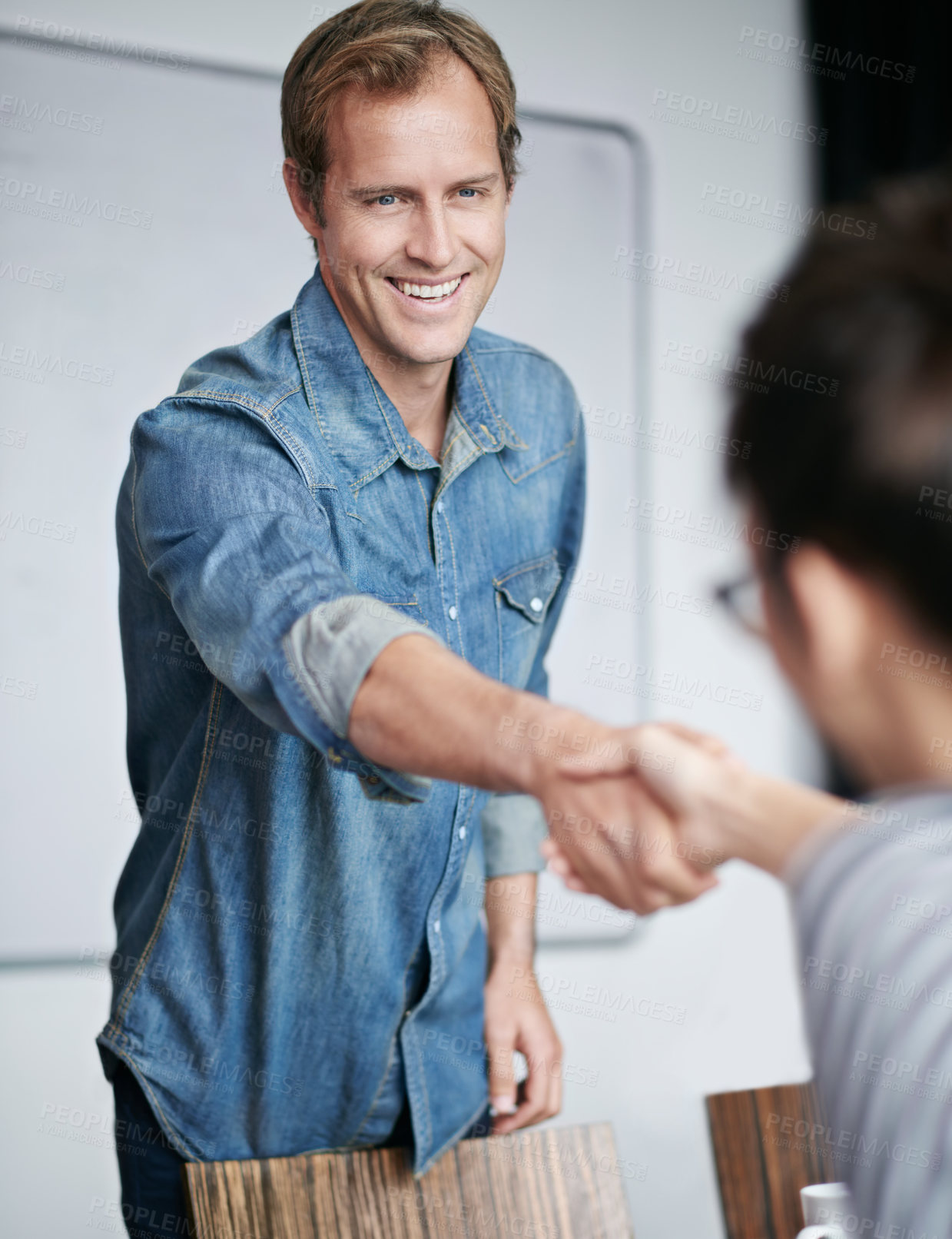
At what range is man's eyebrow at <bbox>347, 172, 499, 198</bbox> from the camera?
1291 mm

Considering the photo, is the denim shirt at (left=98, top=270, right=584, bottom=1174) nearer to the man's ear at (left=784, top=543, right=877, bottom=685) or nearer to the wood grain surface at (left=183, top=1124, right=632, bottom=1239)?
the wood grain surface at (left=183, top=1124, right=632, bottom=1239)

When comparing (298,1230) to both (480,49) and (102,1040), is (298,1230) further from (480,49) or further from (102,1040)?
(480,49)

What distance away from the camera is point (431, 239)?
1.32 m

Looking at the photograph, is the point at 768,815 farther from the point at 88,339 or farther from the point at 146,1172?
the point at 88,339

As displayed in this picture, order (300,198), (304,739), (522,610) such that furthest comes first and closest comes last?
(522,610) < (300,198) < (304,739)

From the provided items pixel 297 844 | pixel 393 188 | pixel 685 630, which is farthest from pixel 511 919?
pixel 685 630

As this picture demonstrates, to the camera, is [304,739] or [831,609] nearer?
[831,609]

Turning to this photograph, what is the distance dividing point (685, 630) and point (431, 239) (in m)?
1.87

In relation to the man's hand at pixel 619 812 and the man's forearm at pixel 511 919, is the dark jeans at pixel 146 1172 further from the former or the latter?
the man's hand at pixel 619 812

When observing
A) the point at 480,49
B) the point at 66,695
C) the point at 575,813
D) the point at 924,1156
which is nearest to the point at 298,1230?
the point at 575,813

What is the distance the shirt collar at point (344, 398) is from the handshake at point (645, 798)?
0.52m

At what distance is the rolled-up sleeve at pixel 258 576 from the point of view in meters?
0.92

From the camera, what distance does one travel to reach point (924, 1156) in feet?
1.91

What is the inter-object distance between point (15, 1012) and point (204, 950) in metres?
1.47
